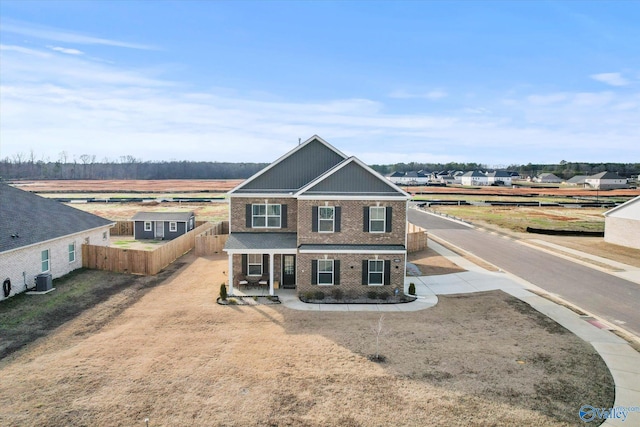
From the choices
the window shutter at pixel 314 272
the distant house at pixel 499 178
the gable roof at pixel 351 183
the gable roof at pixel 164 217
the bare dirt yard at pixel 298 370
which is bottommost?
the bare dirt yard at pixel 298 370

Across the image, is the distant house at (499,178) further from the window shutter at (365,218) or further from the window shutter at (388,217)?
the window shutter at (365,218)

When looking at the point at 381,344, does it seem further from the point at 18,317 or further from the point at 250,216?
the point at 18,317

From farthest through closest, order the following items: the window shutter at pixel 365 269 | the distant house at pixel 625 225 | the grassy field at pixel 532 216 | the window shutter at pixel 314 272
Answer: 1. the grassy field at pixel 532 216
2. the distant house at pixel 625 225
3. the window shutter at pixel 314 272
4. the window shutter at pixel 365 269

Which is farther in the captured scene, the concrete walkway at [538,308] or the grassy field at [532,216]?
the grassy field at [532,216]

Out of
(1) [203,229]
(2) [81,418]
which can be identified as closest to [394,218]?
(2) [81,418]

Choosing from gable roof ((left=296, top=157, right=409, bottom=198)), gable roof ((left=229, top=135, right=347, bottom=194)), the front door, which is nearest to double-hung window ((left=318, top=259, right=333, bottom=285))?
the front door

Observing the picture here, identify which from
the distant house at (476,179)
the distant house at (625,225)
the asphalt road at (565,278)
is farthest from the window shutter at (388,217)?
the distant house at (476,179)
